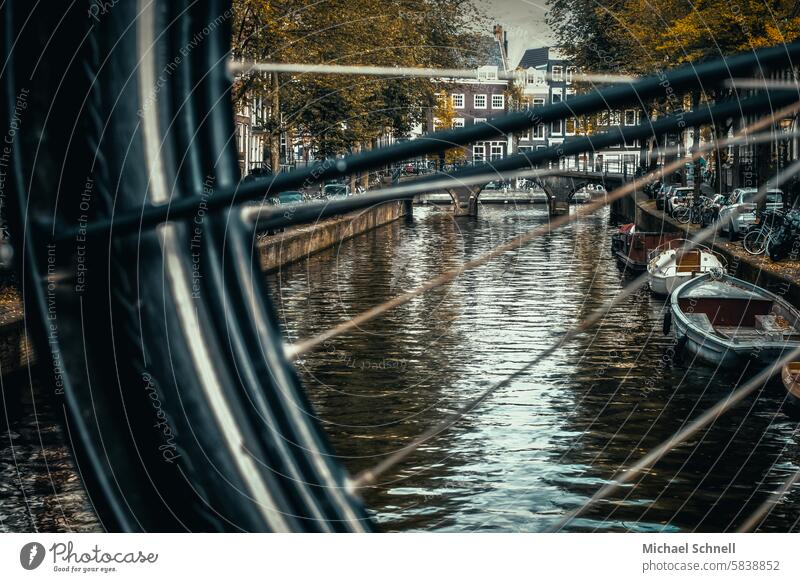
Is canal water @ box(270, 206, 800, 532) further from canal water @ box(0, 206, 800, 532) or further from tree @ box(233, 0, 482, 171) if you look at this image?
tree @ box(233, 0, 482, 171)

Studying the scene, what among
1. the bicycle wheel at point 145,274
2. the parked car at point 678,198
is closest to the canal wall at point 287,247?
the bicycle wheel at point 145,274

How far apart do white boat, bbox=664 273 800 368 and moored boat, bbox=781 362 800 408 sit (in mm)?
1175

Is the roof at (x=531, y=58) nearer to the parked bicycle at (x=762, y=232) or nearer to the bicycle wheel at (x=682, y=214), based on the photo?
the parked bicycle at (x=762, y=232)

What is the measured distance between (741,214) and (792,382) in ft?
Answer: 58.9

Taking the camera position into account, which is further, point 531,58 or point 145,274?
point 531,58

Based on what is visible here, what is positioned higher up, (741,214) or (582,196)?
(741,214)

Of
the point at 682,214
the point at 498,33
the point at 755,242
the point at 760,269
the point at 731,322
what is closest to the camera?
the point at 498,33

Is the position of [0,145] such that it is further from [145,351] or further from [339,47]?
[339,47]

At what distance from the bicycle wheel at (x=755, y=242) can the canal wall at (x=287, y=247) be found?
8552 mm

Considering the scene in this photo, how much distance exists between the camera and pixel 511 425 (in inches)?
544

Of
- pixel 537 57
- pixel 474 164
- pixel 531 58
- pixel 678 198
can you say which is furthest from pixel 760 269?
pixel 474 164

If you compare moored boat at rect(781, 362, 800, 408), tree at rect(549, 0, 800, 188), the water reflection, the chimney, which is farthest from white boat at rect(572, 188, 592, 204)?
the chimney

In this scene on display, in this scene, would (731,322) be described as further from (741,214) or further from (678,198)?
(678,198)

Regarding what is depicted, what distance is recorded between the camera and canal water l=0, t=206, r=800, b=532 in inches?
419
